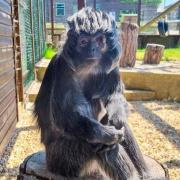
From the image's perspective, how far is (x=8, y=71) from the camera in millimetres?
3760

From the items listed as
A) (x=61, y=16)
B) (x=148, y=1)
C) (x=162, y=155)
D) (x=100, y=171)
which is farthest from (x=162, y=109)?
(x=148, y=1)

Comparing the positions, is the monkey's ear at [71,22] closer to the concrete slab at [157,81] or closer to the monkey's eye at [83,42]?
the monkey's eye at [83,42]

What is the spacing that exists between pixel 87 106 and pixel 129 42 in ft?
17.2

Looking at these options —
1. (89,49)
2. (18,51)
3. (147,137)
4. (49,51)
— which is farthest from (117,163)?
(49,51)

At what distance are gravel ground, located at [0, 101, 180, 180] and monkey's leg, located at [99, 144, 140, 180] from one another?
1.01m

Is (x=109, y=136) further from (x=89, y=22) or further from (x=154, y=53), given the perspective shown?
(x=154, y=53)

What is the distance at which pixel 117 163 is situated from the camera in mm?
1784

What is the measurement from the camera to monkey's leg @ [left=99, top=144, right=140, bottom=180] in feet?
5.78

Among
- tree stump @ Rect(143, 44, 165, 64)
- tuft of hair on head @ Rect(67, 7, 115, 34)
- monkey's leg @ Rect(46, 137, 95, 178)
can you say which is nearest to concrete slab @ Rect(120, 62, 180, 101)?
tree stump @ Rect(143, 44, 165, 64)

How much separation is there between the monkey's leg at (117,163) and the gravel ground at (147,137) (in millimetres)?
1007

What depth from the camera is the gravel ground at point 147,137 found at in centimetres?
337

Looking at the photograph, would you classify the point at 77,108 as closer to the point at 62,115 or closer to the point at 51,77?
the point at 62,115

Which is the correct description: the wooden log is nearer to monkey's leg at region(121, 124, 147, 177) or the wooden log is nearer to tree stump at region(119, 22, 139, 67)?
monkey's leg at region(121, 124, 147, 177)

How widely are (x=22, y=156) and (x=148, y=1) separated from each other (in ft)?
63.5
